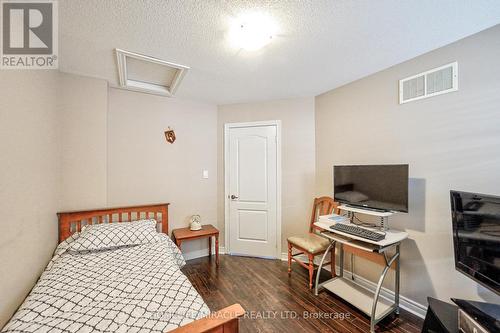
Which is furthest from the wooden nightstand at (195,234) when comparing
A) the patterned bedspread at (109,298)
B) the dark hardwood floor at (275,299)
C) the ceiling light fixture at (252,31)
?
the ceiling light fixture at (252,31)

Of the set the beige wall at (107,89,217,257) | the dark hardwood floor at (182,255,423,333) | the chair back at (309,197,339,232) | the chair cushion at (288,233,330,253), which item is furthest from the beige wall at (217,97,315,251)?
the beige wall at (107,89,217,257)

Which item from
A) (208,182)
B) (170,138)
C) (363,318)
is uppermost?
(170,138)

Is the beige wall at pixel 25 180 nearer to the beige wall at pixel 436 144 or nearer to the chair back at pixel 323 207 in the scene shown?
the chair back at pixel 323 207

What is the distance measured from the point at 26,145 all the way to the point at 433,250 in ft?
11.1

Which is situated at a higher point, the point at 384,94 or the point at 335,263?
the point at 384,94

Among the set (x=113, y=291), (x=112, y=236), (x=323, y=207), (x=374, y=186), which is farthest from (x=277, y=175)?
(x=113, y=291)

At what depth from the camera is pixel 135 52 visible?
1827 mm

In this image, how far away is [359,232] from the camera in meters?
1.81

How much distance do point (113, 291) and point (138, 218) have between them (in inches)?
54.3

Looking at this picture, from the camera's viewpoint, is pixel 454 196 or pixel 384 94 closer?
pixel 454 196

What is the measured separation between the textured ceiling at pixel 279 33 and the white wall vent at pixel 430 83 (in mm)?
208

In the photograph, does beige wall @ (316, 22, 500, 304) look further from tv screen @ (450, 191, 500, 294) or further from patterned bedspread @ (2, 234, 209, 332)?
patterned bedspread @ (2, 234, 209, 332)

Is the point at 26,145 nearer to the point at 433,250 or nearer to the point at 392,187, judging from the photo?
the point at 392,187

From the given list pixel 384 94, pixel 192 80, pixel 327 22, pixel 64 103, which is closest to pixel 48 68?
pixel 64 103
